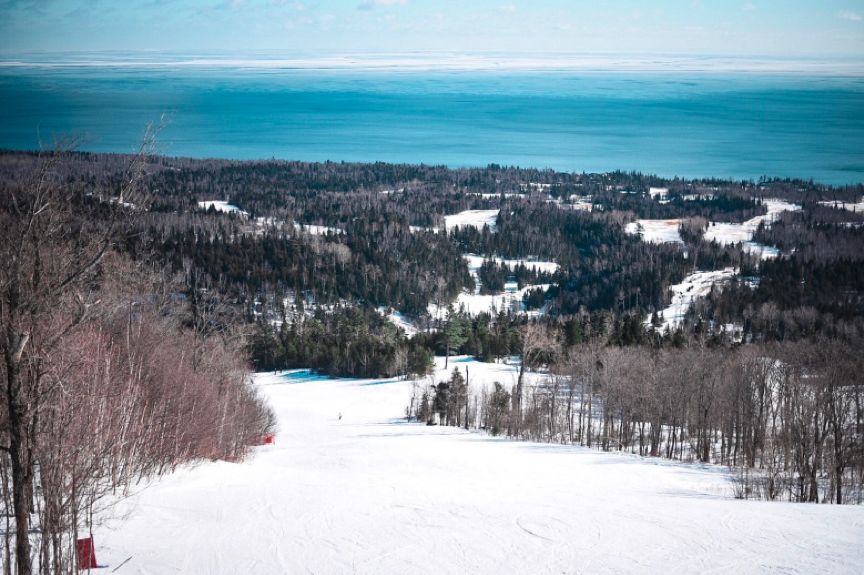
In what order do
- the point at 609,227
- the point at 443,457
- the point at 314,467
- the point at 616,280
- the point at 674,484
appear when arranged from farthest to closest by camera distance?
the point at 609,227 < the point at 616,280 < the point at 443,457 < the point at 314,467 < the point at 674,484

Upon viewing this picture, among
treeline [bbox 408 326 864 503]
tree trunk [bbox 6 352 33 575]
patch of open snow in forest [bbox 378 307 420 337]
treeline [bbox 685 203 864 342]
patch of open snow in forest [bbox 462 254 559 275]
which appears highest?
tree trunk [bbox 6 352 33 575]

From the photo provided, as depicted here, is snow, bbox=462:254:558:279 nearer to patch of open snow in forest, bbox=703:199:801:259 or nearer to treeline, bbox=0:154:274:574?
patch of open snow in forest, bbox=703:199:801:259

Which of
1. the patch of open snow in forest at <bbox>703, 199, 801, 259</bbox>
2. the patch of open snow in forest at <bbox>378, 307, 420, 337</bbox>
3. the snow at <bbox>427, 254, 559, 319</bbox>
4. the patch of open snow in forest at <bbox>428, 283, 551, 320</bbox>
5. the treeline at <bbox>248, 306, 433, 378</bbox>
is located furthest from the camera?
the patch of open snow in forest at <bbox>703, 199, 801, 259</bbox>

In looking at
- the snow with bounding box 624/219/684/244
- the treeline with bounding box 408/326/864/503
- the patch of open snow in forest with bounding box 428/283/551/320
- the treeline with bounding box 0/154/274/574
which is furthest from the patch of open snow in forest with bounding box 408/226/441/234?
the treeline with bounding box 0/154/274/574

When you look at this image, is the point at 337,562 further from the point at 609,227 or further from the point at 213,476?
the point at 609,227

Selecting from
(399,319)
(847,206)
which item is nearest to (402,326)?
(399,319)

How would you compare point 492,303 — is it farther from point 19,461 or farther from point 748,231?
point 19,461

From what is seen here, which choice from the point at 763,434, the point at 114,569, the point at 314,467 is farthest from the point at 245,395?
the point at 763,434
